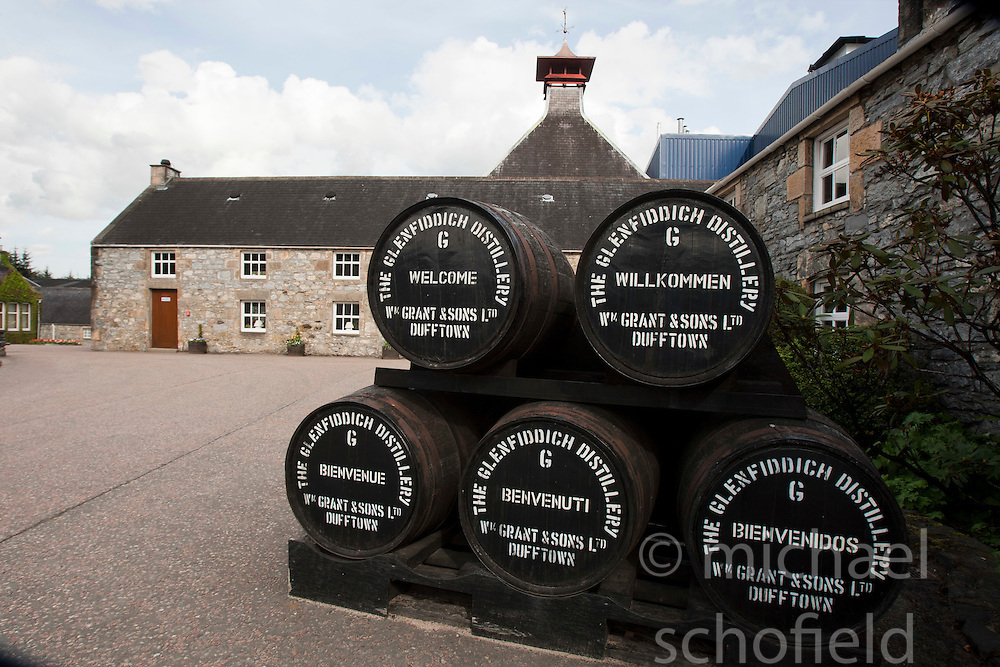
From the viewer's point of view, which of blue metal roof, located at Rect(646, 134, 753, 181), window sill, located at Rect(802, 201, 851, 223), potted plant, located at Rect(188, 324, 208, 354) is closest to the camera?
window sill, located at Rect(802, 201, 851, 223)

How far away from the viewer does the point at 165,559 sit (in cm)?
311

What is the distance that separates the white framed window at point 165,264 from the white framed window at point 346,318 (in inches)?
246

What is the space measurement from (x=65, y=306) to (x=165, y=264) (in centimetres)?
2724

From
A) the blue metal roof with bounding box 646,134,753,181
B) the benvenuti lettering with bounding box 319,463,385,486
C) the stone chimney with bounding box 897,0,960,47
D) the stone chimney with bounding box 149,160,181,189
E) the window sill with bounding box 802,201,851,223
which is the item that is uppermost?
the blue metal roof with bounding box 646,134,753,181

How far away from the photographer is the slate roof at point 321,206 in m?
20.4

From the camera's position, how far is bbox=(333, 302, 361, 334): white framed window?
20094 mm

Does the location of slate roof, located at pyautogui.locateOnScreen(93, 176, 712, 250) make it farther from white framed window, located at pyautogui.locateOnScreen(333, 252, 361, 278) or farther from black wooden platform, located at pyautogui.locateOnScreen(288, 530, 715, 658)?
black wooden platform, located at pyautogui.locateOnScreen(288, 530, 715, 658)

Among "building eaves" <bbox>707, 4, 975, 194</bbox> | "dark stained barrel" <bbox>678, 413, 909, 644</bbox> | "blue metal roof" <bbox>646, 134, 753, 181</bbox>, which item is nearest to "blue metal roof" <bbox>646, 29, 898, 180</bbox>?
"blue metal roof" <bbox>646, 134, 753, 181</bbox>

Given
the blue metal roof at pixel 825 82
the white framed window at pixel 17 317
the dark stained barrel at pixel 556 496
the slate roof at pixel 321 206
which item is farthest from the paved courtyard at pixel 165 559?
the white framed window at pixel 17 317

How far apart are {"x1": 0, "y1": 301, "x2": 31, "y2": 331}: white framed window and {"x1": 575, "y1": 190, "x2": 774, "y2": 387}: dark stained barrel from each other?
130 ft

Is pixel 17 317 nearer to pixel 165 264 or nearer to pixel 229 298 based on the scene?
pixel 165 264

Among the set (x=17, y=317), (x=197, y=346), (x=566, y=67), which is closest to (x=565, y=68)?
(x=566, y=67)

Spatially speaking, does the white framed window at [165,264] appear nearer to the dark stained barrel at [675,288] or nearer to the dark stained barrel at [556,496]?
the dark stained barrel at [556,496]

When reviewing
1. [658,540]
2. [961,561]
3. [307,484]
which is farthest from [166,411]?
[961,561]
